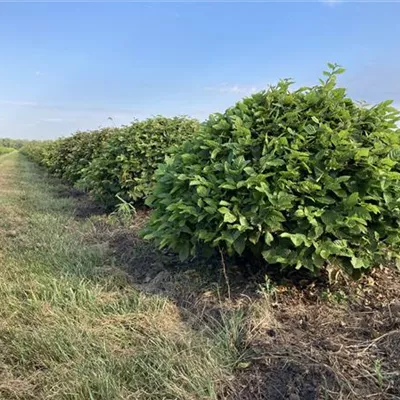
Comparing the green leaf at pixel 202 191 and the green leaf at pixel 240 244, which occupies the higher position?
the green leaf at pixel 202 191

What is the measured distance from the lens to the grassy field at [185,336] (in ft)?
6.00

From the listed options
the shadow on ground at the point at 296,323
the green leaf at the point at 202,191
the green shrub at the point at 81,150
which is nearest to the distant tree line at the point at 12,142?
the green shrub at the point at 81,150

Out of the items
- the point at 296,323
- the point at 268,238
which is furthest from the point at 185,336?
the point at 268,238

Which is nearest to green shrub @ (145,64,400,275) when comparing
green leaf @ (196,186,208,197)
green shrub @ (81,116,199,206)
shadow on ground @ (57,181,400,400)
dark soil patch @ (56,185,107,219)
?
green leaf @ (196,186,208,197)

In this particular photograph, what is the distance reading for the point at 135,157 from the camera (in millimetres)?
5680

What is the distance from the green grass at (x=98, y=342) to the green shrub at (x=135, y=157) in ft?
8.17

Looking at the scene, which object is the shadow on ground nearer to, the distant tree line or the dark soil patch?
the dark soil patch

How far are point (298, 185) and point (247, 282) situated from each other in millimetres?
762

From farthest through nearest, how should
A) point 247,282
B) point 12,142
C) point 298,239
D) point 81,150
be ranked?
1. point 12,142
2. point 81,150
3. point 247,282
4. point 298,239

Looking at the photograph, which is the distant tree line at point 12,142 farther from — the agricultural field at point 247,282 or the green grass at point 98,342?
the agricultural field at point 247,282

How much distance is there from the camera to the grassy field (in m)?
1.83

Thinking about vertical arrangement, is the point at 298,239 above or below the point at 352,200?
below

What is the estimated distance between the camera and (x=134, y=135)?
5.78m

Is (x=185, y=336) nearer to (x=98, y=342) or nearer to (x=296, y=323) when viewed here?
(x=98, y=342)
